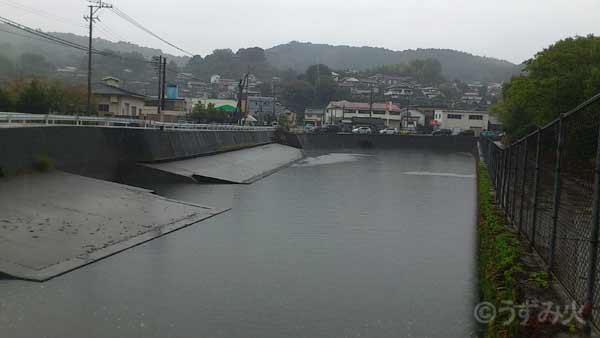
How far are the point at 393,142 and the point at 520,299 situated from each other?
72.0 m

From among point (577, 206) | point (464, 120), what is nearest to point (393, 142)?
point (464, 120)

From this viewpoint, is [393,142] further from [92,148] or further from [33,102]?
[92,148]

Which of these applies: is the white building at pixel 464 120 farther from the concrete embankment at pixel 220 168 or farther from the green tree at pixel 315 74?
the concrete embankment at pixel 220 168

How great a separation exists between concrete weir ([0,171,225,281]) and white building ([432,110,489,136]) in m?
95.4

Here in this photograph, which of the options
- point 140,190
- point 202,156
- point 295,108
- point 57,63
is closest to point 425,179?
point 202,156

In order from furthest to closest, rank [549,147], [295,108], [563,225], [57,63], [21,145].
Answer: [295,108]
[57,63]
[21,145]
[549,147]
[563,225]

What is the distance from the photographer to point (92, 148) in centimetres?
2428

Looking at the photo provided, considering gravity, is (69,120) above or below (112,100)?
below

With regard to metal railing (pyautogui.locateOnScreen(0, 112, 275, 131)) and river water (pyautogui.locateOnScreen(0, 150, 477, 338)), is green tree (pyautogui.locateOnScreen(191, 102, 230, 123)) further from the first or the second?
river water (pyautogui.locateOnScreen(0, 150, 477, 338))

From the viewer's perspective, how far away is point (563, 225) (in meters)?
9.00

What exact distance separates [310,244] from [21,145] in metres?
9.81

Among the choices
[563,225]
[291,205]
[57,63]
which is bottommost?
[291,205]

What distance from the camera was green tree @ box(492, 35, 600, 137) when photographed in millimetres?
33875

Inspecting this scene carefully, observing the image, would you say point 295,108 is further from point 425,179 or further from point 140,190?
point 140,190
